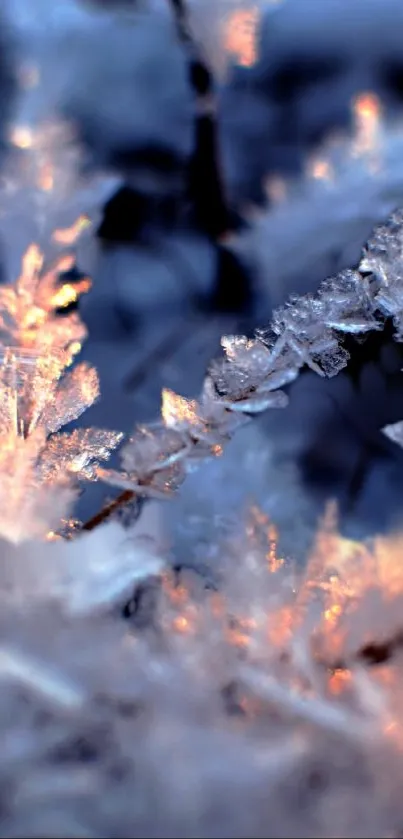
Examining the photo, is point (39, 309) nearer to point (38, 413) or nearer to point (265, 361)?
point (38, 413)

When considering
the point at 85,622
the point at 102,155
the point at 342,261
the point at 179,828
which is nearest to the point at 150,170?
the point at 102,155

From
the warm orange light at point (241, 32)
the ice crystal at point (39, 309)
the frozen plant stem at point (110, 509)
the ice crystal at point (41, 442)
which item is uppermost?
the warm orange light at point (241, 32)

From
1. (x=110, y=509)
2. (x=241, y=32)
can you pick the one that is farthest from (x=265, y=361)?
(x=241, y=32)

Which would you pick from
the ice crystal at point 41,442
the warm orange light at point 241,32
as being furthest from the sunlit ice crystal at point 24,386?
the warm orange light at point 241,32

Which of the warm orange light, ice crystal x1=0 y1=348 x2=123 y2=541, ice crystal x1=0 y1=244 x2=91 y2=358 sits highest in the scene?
the warm orange light

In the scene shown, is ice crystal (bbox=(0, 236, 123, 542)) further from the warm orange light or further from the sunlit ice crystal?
the warm orange light

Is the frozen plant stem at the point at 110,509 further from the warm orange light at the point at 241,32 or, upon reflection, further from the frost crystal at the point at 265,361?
the warm orange light at the point at 241,32

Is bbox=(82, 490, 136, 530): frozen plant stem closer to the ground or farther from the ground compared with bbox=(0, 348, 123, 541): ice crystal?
closer to the ground

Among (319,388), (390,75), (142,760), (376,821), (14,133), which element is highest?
(14,133)

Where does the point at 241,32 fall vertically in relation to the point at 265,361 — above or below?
above

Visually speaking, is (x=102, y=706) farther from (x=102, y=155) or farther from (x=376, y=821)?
(x=102, y=155)

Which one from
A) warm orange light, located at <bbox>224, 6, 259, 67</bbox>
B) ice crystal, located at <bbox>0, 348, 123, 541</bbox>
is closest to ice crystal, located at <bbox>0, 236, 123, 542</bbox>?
ice crystal, located at <bbox>0, 348, 123, 541</bbox>
